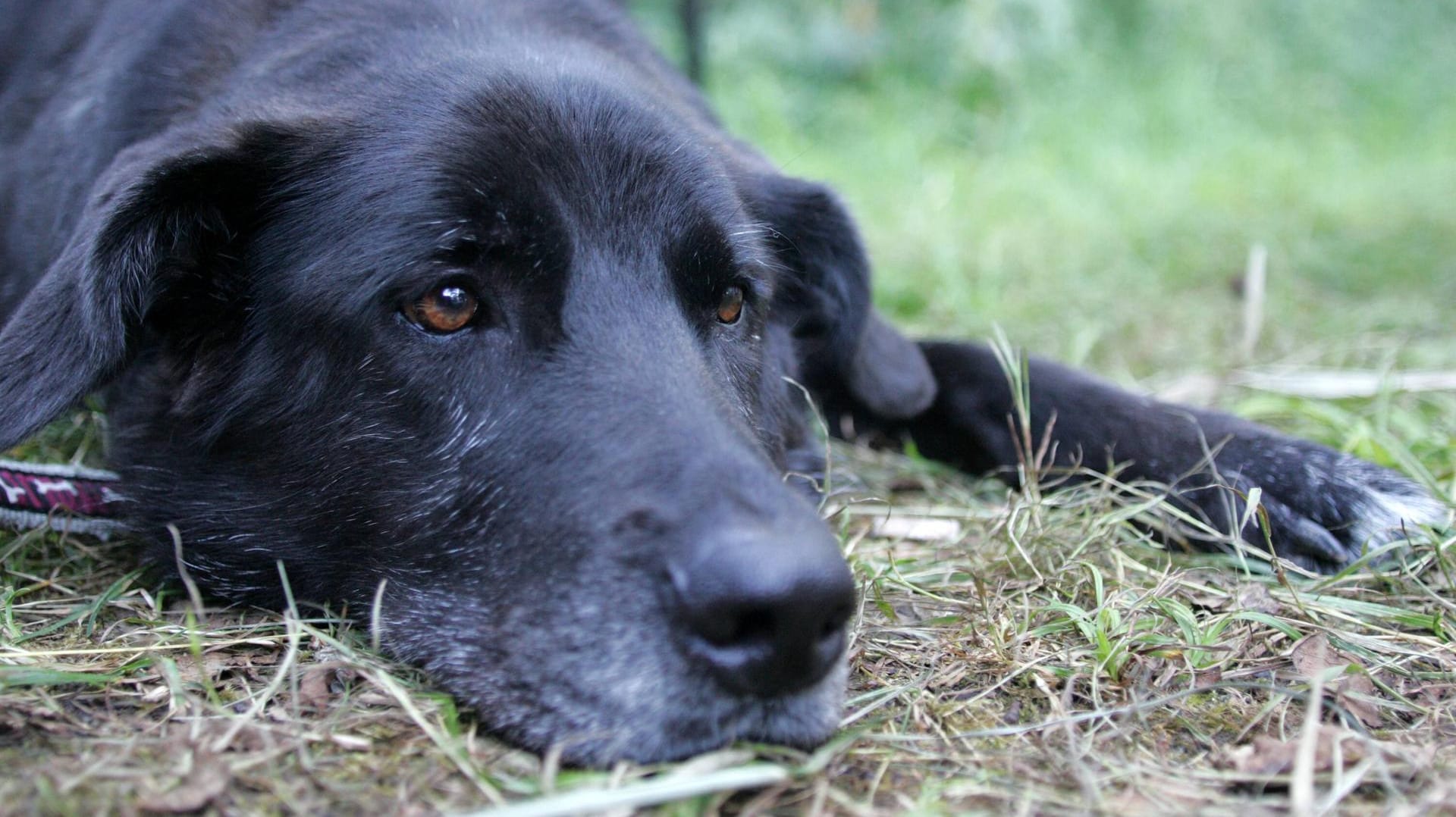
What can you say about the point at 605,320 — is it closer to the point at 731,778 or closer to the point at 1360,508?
the point at 731,778

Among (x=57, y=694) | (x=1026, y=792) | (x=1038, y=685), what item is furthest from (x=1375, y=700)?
(x=57, y=694)

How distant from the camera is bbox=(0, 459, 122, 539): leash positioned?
238 cm

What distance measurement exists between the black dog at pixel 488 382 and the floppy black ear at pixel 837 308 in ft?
0.16

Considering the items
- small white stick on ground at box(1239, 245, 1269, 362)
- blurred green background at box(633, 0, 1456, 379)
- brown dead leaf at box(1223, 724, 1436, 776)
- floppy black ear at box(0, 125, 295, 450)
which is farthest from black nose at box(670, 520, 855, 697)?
small white stick on ground at box(1239, 245, 1269, 362)

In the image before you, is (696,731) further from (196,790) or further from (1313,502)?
(1313,502)

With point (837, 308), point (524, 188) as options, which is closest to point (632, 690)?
point (524, 188)

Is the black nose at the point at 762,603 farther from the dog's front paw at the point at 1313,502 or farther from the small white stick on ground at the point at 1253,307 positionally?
the small white stick on ground at the point at 1253,307

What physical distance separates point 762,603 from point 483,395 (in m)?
0.70

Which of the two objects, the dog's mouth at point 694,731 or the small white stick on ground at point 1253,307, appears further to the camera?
the small white stick on ground at point 1253,307

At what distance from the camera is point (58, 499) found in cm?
243

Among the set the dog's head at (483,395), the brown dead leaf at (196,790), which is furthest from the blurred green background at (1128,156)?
the brown dead leaf at (196,790)

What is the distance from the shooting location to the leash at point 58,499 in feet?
7.82

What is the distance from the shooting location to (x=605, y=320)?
205 centimetres

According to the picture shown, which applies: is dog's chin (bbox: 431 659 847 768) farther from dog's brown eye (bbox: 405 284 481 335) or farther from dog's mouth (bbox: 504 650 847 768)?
dog's brown eye (bbox: 405 284 481 335)
